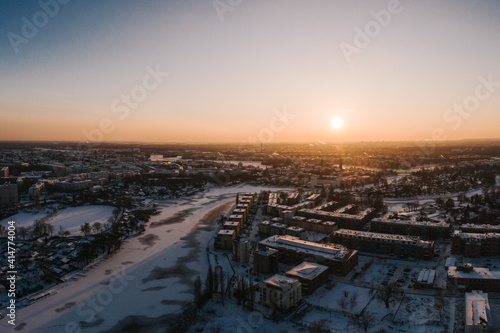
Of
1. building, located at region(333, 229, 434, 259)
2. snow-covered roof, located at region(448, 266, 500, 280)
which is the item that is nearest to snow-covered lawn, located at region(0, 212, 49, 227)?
building, located at region(333, 229, 434, 259)

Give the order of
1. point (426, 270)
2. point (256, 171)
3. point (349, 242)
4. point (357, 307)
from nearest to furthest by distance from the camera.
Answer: point (357, 307)
point (426, 270)
point (349, 242)
point (256, 171)

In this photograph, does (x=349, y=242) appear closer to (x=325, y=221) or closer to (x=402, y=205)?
(x=325, y=221)

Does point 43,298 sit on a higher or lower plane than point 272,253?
lower

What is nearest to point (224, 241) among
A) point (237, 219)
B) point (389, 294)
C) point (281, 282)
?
point (237, 219)

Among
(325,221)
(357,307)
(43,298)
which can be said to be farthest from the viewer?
(325,221)

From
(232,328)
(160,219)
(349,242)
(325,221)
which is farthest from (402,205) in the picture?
(232,328)

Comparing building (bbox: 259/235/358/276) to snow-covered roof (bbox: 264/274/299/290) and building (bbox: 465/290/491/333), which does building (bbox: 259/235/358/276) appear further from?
building (bbox: 465/290/491/333)
